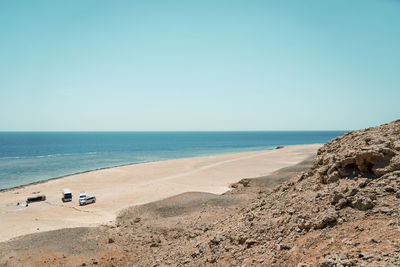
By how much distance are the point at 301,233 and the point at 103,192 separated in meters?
36.9

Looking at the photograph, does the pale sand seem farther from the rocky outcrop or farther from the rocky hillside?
the rocky outcrop

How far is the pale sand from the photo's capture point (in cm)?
2642

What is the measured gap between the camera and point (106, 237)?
18.4m

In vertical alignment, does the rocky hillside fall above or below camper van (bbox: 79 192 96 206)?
above

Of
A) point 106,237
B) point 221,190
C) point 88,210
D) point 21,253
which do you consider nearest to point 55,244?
point 21,253

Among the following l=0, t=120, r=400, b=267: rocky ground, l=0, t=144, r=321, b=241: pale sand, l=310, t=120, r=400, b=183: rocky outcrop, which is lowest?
l=0, t=144, r=321, b=241: pale sand

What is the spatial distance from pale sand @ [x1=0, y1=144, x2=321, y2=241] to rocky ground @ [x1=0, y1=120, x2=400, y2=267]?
745 cm

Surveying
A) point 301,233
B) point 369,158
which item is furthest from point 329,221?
point 369,158

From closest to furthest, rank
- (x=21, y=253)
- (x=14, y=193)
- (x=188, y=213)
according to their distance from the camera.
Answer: (x=21, y=253) → (x=188, y=213) → (x=14, y=193)

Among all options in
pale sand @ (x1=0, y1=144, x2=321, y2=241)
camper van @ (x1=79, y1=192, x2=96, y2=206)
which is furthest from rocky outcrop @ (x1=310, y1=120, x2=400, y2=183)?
camper van @ (x1=79, y1=192, x2=96, y2=206)

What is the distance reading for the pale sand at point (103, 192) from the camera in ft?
86.7

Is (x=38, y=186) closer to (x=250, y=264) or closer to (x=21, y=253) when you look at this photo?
(x=21, y=253)

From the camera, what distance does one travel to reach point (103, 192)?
41094mm

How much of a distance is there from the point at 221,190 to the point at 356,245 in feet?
97.4
